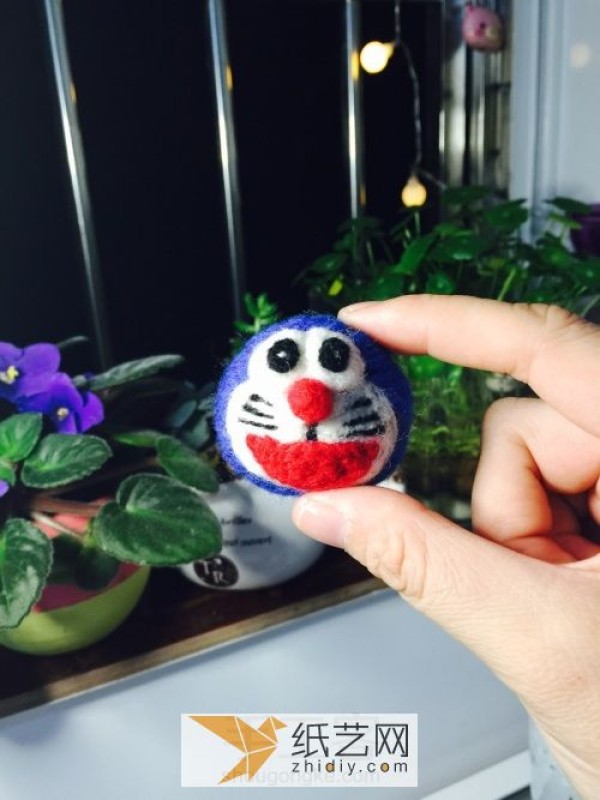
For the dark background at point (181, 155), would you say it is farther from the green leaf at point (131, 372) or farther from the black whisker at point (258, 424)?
the black whisker at point (258, 424)

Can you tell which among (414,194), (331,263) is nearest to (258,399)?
(331,263)

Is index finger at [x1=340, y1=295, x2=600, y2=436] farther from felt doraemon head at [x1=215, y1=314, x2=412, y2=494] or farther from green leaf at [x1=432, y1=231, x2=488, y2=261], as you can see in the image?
green leaf at [x1=432, y1=231, x2=488, y2=261]

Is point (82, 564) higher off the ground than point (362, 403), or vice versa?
point (362, 403)

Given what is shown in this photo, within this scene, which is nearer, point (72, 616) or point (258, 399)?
point (258, 399)

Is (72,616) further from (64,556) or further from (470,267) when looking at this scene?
(470,267)

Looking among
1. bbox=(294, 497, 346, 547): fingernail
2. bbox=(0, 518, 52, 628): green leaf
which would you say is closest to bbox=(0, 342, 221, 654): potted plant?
bbox=(0, 518, 52, 628): green leaf

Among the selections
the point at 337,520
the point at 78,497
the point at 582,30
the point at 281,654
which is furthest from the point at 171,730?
the point at 582,30

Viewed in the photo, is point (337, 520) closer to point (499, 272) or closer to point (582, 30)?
point (499, 272)
